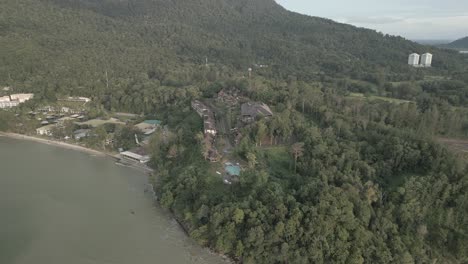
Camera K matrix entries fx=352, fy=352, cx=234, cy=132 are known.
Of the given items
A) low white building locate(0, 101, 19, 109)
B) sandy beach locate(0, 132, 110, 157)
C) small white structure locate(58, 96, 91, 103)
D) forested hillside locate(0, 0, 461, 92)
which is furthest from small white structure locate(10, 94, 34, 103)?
sandy beach locate(0, 132, 110, 157)

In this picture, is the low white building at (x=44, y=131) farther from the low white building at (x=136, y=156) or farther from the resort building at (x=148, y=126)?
the low white building at (x=136, y=156)

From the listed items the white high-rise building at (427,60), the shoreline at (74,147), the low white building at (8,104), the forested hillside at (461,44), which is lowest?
the shoreline at (74,147)

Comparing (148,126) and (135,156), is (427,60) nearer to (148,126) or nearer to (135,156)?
(148,126)

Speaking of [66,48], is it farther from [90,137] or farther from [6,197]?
[6,197]

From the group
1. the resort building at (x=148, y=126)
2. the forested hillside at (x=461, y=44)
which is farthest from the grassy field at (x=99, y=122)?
the forested hillside at (x=461, y=44)

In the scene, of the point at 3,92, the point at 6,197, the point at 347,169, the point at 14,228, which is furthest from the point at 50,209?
the point at 3,92

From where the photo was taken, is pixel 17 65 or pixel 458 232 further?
pixel 17 65
